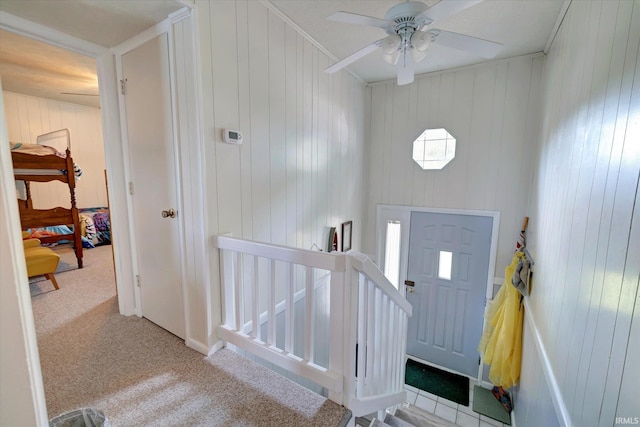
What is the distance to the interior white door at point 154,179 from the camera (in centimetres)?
183

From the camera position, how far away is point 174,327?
2014 millimetres

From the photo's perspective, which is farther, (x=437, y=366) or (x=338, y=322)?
(x=437, y=366)

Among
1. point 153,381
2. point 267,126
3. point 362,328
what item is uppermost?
point 267,126

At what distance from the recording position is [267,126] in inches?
84.5

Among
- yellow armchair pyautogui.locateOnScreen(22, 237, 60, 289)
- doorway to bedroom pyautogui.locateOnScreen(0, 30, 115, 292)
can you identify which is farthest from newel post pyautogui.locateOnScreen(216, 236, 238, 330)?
doorway to bedroom pyautogui.locateOnScreen(0, 30, 115, 292)

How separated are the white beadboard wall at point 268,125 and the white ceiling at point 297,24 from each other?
0.79 feet

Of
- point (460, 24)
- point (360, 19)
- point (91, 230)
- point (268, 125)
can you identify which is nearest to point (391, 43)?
point (360, 19)

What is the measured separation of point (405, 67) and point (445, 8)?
0.48 metres

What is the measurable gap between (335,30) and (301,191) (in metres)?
1.46

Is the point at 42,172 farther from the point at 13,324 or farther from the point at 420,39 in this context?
the point at 420,39

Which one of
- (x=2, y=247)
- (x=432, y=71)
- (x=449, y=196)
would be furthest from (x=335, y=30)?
(x=2, y=247)

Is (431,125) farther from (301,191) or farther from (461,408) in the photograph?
(461,408)

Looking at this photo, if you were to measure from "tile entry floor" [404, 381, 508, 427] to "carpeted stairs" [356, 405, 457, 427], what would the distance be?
16cm

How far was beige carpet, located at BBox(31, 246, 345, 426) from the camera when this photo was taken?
1363 millimetres
